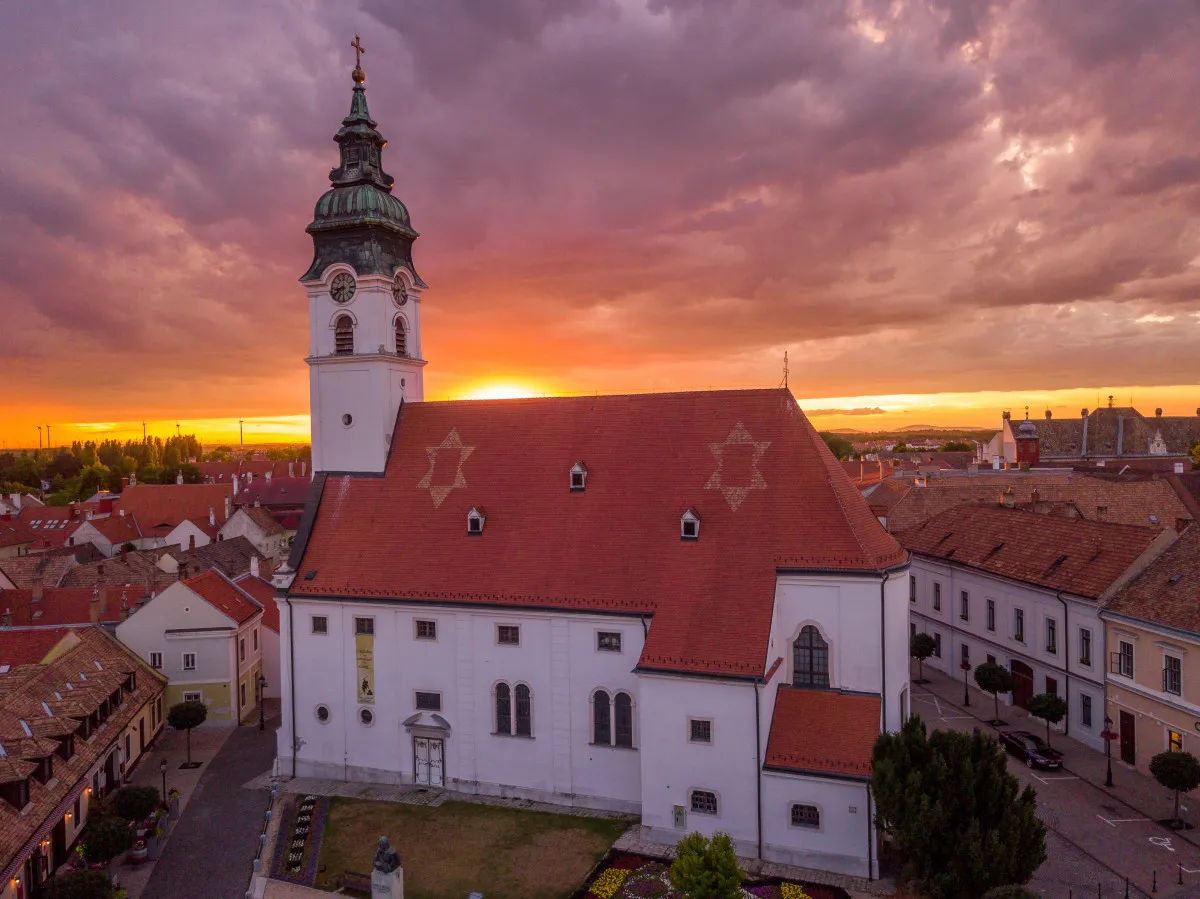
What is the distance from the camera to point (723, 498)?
32.8 meters

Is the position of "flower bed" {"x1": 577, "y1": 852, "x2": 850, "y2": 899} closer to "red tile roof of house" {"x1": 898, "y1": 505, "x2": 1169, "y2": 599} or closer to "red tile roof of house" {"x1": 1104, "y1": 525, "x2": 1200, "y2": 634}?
"red tile roof of house" {"x1": 1104, "y1": 525, "x2": 1200, "y2": 634}

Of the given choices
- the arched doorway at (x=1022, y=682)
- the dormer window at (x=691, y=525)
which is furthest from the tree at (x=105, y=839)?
the arched doorway at (x=1022, y=682)

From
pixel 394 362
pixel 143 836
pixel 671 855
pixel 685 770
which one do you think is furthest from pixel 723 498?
pixel 143 836

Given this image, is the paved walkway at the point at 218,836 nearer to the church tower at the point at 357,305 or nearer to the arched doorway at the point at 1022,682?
the church tower at the point at 357,305

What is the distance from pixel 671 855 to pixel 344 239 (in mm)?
29762

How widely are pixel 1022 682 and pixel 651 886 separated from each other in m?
27.5

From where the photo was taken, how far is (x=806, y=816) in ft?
90.1

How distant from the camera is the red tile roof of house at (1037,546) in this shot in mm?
39344

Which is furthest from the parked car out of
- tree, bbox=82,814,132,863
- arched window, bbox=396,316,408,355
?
tree, bbox=82,814,132,863

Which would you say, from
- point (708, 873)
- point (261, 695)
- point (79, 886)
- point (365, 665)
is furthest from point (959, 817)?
point (261, 695)

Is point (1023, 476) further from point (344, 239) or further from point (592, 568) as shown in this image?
point (344, 239)

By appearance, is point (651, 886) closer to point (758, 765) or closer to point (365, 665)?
point (758, 765)

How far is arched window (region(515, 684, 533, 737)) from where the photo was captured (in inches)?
1309

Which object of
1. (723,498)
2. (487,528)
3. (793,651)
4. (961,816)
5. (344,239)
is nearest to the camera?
(961,816)
